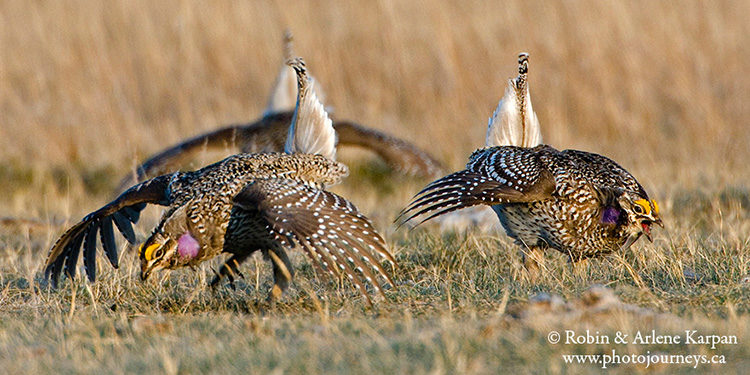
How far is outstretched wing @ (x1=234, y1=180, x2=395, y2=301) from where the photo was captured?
13.2 ft

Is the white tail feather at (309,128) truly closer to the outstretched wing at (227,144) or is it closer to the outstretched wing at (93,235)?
the outstretched wing at (93,235)

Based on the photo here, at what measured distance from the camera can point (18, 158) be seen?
9562mm

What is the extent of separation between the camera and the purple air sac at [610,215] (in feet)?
15.3

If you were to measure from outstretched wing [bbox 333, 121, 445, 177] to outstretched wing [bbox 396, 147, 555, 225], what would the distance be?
2.99m

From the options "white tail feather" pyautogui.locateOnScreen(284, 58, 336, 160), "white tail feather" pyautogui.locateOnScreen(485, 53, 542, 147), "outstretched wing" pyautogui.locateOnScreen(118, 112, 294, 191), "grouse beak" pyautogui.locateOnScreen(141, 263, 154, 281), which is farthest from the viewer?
"outstretched wing" pyautogui.locateOnScreen(118, 112, 294, 191)

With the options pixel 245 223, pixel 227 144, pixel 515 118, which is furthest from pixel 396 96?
pixel 245 223

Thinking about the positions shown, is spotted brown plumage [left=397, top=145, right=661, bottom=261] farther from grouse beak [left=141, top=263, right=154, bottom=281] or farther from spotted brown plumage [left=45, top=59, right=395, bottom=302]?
grouse beak [left=141, top=263, right=154, bottom=281]

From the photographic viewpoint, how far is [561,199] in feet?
15.5

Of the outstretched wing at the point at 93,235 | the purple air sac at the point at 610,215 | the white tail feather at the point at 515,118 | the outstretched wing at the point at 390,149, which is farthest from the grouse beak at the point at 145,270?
the outstretched wing at the point at 390,149

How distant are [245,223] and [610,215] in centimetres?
170

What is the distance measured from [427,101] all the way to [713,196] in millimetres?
4173

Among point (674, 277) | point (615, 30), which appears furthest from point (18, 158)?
point (674, 277)

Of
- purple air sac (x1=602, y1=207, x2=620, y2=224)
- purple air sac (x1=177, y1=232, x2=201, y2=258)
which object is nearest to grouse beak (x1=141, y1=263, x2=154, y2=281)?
purple air sac (x1=177, y1=232, x2=201, y2=258)

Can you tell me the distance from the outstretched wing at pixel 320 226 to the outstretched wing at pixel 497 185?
0.41m
